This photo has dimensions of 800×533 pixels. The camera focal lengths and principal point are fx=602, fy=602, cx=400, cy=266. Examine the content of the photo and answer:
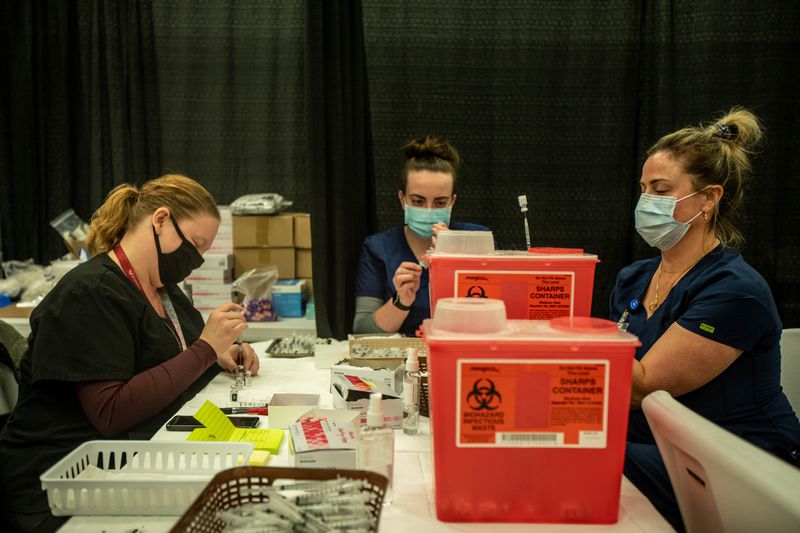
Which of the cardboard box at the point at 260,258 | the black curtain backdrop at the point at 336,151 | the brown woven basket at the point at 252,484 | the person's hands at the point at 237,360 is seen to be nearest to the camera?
the brown woven basket at the point at 252,484

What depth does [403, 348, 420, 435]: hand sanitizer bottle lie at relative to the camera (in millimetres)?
1377

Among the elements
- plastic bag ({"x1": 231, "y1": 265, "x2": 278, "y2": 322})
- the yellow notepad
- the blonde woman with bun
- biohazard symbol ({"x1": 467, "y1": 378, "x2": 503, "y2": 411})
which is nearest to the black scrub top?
the blonde woman with bun

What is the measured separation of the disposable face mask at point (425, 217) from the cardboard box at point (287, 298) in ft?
2.54

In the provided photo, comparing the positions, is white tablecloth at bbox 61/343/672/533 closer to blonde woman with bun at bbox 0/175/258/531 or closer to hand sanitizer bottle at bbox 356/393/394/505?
hand sanitizer bottle at bbox 356/393/394/505

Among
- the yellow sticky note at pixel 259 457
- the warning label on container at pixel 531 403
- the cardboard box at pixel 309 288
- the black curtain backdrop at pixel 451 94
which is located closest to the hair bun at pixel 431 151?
the black curtain backdrop at pixel 451 94

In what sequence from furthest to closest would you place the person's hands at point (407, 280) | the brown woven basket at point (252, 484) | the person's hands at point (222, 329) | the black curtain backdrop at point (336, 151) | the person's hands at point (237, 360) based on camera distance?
the black curtain backdrop at point (336, 151) → the person's hands at point (407, 280) → the person's hands at point (237, 360) → the person's hands at point (222, 329) → the brown woven basket at point (252, 484)

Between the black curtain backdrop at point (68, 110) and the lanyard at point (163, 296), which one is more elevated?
the black curtain backdrop at point (68, 110)

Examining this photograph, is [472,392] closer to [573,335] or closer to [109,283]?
[573,335]

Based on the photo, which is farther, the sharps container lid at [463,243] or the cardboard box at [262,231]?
the cardboard box at [262,231]

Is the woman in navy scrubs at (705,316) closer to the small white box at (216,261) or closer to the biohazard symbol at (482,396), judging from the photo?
the biohazard symbol at (482,396)

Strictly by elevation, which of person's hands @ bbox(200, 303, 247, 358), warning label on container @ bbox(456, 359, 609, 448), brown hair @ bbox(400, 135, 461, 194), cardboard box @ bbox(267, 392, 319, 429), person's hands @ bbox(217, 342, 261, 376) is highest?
brown hair @ bbox(400, 135, 461, 194)

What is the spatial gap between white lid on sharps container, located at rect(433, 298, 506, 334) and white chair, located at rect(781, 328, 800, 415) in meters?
1.46

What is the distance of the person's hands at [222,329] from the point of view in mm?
1592

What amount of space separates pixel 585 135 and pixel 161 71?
2.17 meters
